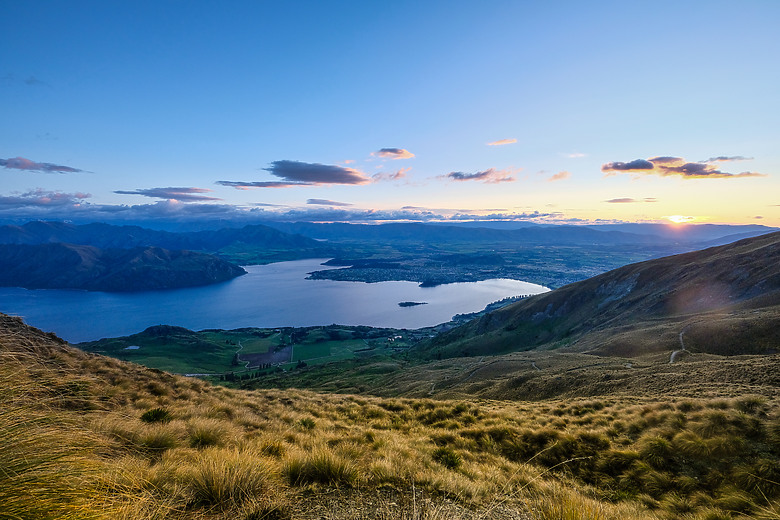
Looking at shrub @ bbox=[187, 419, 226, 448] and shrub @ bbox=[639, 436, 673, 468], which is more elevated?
shrub @ bbox=[187, 419, 226, 448]

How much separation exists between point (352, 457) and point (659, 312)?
2642 inches

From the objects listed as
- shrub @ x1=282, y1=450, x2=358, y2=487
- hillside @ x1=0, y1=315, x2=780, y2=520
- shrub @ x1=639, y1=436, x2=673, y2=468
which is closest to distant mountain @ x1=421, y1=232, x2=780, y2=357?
hillside @ x1=0, y1=315, x2=780, y2=520

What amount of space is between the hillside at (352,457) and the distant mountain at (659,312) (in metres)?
28.5

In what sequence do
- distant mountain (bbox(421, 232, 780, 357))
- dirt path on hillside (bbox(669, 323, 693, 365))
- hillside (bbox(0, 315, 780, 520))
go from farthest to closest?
distant mountain (bbox(421, 232, 780, 357)) → dirt path on hillside (bbox(669, 323, 693, 365)) → hillside (bbox(0, 315, 780, 520))

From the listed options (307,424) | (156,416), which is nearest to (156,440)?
(156,416)

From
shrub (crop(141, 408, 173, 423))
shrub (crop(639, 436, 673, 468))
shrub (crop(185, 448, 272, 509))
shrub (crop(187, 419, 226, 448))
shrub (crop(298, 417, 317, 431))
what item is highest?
shrub (crop(185, 448, 272, 509))

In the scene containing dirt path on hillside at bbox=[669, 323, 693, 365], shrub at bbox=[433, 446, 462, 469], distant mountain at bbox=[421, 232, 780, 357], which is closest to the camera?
shrub at bbox=[433, 446, 462, 469]

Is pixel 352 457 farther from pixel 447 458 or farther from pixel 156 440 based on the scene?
pixel 156 440

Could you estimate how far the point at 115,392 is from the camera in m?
10.4

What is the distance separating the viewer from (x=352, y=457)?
6.25 meters

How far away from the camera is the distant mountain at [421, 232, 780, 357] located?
106ft

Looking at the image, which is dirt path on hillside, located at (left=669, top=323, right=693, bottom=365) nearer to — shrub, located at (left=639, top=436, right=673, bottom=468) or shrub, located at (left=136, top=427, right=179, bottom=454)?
shrub, located at (left=639, top=436, right=673, bottom=468)

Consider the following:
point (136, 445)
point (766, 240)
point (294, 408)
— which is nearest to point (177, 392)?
point (294, 408)

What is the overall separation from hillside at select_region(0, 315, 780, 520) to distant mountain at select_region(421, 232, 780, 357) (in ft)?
93.4
